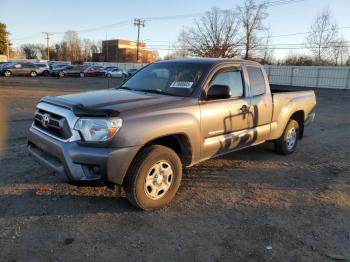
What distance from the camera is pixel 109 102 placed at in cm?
412

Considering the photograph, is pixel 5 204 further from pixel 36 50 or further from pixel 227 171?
pixel 36 50

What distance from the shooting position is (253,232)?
383 cm

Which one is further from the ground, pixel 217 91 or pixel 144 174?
pixel 217 91

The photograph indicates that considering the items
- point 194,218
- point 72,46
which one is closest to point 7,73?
point 194,218

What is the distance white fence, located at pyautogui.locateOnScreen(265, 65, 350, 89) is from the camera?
3516 centimetres

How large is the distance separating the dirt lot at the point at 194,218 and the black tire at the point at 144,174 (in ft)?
0.47

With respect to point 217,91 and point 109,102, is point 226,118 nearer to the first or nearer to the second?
point 217,91

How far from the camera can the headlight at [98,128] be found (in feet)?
12.3

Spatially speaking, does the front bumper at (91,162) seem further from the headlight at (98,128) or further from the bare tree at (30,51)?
the bare tree at (30,51)

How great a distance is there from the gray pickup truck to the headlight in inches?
0.4

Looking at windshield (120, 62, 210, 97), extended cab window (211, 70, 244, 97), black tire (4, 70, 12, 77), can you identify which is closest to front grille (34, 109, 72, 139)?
windshield (120, 62, 210, 97)

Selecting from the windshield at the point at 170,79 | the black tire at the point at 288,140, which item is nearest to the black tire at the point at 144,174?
the windshield at the point at 170,79

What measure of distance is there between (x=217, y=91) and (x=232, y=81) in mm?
701

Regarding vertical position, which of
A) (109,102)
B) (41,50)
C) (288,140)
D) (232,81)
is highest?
(41,50)
